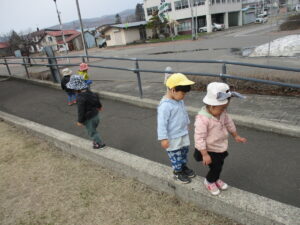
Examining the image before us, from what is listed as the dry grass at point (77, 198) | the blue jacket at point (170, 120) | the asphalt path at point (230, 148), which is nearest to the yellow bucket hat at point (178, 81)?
the blue jacket at point (170, 120)

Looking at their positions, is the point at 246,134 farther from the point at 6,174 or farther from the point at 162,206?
the point at 6,174

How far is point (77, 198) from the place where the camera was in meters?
2.93

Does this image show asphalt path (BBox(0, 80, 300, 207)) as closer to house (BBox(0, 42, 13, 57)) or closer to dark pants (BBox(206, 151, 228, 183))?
dark pants (BBox(206, 151, 228, 183))

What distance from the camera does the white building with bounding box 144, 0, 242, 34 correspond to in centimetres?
4134

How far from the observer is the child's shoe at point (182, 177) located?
267 cm

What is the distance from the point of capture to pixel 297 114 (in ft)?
14.1

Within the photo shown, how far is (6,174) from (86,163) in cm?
112

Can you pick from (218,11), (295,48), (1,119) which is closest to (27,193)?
(1,119)

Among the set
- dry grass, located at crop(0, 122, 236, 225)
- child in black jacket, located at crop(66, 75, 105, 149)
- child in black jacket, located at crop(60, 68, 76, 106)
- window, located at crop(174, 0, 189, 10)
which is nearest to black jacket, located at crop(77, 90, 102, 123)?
child in black jacket, located at crop(66, 75, 105, 149)

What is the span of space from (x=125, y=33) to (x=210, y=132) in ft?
142

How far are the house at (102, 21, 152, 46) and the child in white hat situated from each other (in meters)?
42.9

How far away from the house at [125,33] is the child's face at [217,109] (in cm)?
4297

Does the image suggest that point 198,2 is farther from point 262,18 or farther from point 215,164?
point 215,164

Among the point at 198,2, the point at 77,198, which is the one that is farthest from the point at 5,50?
the point at 77,198
